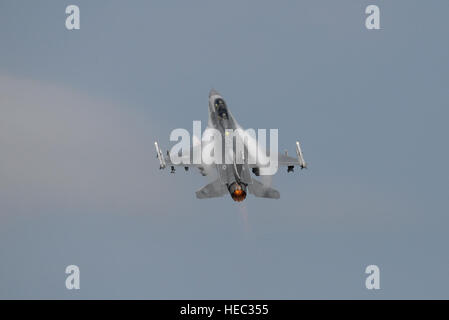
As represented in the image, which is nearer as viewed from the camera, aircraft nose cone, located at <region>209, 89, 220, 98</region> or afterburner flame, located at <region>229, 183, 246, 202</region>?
afterburner flame, located at <region>229, 183, 246, 202</region>

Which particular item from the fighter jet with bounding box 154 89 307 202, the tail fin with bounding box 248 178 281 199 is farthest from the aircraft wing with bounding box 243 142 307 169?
the tail fin with bounding box 248 178 281 199

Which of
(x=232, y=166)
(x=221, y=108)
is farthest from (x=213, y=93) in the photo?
(x=232, y=166)

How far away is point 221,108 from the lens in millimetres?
134500

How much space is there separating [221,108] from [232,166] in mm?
13198

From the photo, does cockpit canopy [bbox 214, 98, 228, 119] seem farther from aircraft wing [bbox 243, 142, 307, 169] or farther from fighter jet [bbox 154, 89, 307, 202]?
aircraft wing [bbox 243, 142, 307, 169]

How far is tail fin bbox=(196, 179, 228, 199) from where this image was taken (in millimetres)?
121688

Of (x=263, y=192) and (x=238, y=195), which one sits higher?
(x=263, y=192)

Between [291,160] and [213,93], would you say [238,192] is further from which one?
[213,93]

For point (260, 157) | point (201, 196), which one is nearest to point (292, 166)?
point (260, 157)

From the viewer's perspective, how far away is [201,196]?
12175 centimetres
